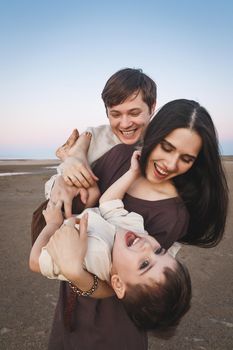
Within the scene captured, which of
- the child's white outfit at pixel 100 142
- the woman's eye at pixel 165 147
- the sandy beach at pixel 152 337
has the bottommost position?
the sandy beach at pixel 152 337

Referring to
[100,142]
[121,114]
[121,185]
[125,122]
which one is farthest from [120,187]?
[121,114]

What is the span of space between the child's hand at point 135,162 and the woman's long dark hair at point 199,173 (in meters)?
0.04

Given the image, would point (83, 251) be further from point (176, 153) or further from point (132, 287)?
point (176, 153)

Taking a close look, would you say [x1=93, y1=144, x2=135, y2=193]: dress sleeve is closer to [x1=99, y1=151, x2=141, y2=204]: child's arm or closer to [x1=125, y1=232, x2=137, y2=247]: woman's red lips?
[x1=99, y1=151, x2=141, y2=204]: child's arm

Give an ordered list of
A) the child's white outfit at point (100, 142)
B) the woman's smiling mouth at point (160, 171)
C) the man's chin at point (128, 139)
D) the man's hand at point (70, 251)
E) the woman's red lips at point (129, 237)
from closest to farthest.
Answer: the man's hand at point (70, 251) < the woman's red lips at point (129, 237) < the woman's smiling mouth at point (160, 171) < the child's white outfit at point (100, 142) < the man's chin at point (128, 139)

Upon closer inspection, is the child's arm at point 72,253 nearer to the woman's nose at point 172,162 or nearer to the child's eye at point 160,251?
the child's eye at point 160,251

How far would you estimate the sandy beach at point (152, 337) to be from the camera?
370cm

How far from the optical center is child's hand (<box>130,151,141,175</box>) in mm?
1975

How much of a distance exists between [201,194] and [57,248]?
39.1 inches

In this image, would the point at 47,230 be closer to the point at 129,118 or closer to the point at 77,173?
the point at 77,173

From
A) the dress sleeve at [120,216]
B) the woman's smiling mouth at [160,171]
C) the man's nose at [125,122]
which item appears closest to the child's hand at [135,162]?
the woman's smiling mouth at [160,171]

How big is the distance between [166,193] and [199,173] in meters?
0.28

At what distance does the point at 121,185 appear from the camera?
1932 mm

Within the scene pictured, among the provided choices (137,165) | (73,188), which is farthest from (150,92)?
(73,188)
